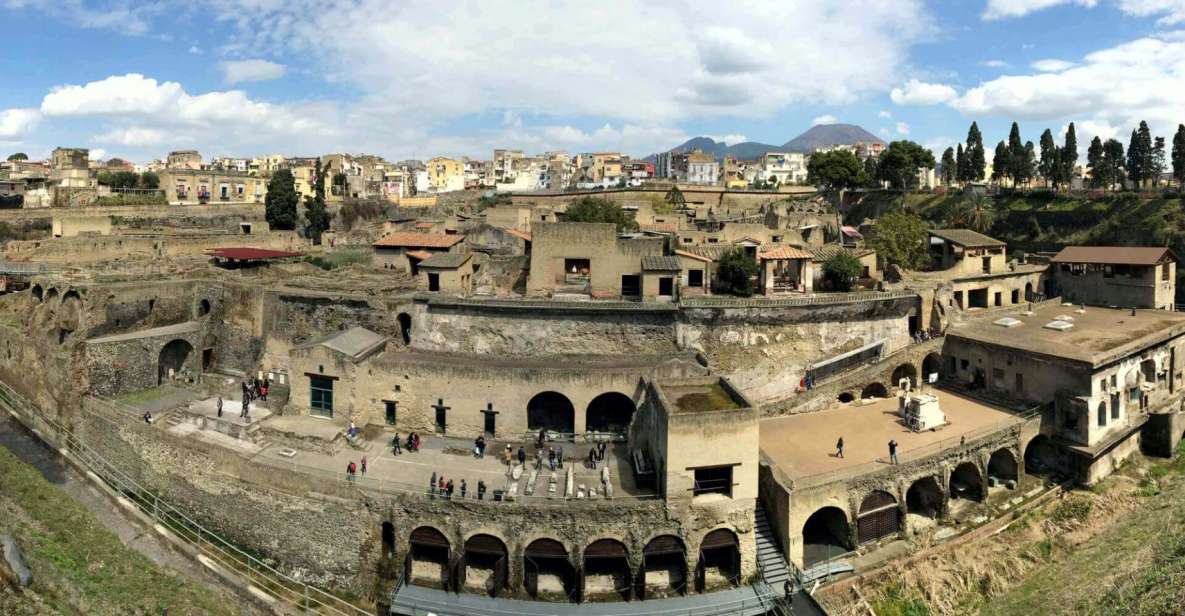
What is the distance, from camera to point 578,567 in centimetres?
2150

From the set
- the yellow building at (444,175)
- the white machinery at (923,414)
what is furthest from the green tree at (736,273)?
the yellow building at (444,175)

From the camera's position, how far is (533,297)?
107ft

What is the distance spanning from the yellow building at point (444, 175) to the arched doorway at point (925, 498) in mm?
96048

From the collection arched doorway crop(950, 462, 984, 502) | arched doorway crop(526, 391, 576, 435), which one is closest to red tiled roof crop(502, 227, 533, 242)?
arched doorway crop(526, 391, 576, 435)

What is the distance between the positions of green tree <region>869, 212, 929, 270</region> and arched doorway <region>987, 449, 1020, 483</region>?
15534 millimetres


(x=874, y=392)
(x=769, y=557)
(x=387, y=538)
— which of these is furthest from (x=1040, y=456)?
(x=387, y=538)

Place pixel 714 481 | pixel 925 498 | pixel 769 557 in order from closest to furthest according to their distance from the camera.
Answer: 1. pixel 714 481
2. pixel 769 557
3. pixel 925 498

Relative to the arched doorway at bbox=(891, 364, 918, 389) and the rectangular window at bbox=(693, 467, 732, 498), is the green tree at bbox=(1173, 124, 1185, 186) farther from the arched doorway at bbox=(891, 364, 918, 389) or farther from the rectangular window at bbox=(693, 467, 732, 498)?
the rectangular window at bbox=(693, 467, 732, 498)

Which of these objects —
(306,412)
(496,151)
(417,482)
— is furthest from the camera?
(496,151)

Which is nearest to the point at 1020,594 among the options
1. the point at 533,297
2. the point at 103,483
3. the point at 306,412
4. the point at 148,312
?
the point at 533,297

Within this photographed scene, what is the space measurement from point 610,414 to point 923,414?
1174cm

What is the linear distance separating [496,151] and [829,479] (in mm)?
120224

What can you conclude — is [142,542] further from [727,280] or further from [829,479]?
[727,280]

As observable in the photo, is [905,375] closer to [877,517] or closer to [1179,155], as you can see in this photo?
[877,517]
